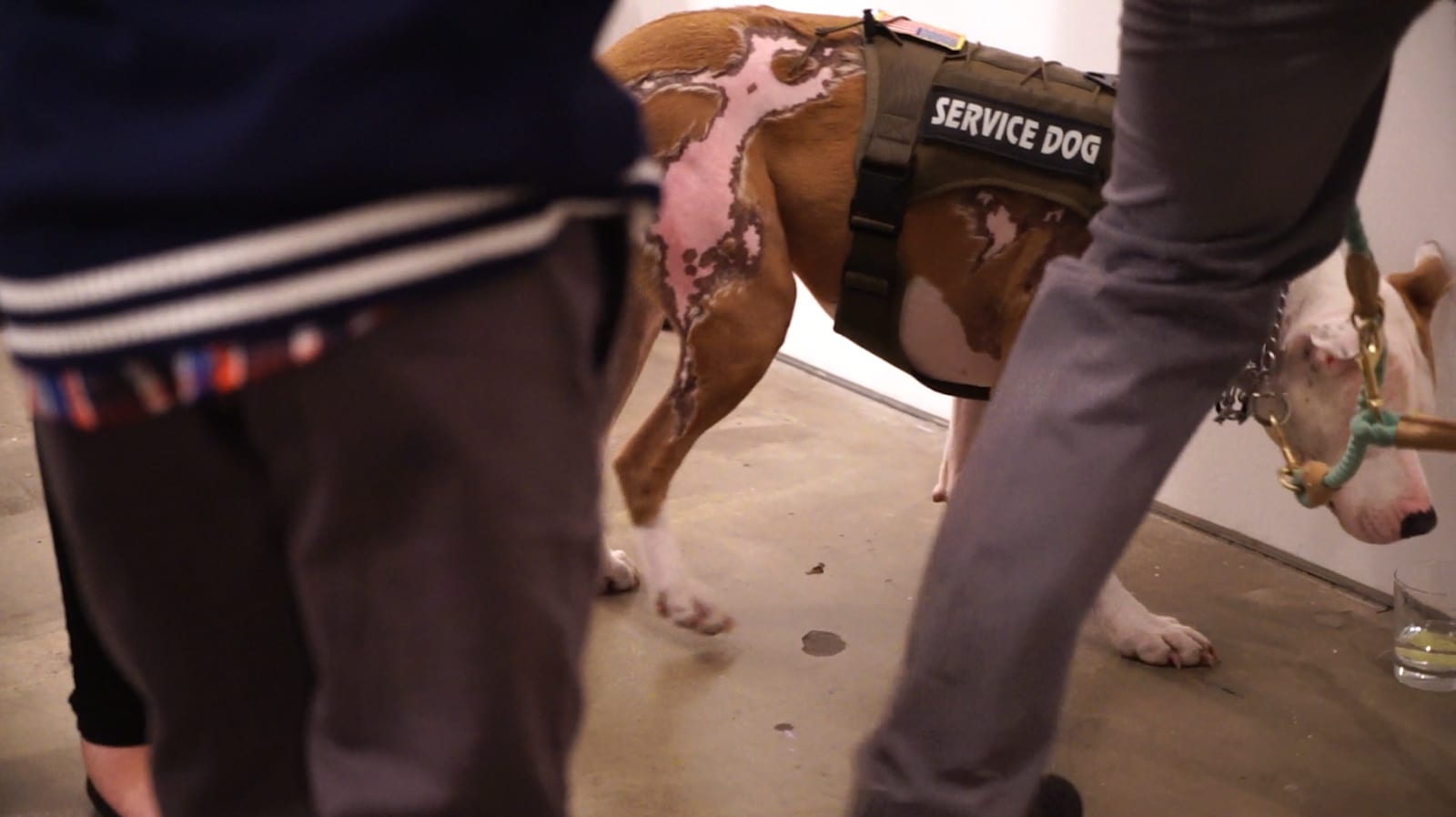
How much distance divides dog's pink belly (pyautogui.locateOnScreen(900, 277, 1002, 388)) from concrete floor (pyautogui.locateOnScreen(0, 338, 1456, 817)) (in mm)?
334

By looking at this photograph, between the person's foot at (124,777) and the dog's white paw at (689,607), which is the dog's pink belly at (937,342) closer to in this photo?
the dog's white paw at (689,607)

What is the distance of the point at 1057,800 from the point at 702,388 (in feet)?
2.15

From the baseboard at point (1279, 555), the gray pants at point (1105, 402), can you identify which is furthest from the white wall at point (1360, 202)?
the gray pants at point (1105, 402)

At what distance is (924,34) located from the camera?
1544 mm

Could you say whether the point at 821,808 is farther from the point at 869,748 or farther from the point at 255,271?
the point at 255,271

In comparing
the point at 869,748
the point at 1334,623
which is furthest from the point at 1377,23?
the point at 1334,623

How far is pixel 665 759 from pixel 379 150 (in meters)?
1.01

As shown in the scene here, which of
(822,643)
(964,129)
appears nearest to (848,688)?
(822,643)

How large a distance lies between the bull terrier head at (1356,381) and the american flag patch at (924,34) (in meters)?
0.51

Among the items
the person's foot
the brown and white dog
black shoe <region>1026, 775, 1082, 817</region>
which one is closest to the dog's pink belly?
the brown and white dog

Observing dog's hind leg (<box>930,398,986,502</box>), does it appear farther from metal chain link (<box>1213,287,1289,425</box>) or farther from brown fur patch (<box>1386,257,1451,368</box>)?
brown fur patch (<box>1386,257,1451,368</box>)

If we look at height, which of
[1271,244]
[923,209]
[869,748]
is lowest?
[869,748]

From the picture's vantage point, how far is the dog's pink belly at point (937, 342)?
158 centimetres

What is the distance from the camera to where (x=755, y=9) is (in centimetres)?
159
